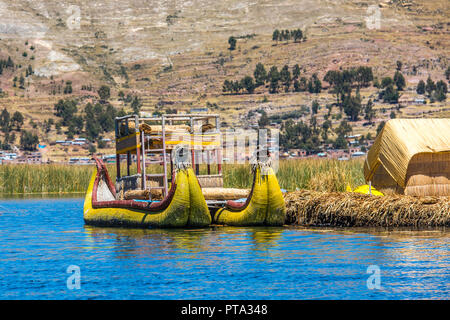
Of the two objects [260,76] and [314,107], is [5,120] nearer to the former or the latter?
[260,76]

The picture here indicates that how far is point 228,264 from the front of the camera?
18438mm

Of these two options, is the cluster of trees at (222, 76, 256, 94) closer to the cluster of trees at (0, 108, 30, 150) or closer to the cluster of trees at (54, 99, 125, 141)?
the cluster of trees at (54, 99, 125, 141)

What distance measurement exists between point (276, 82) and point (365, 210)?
151 meters

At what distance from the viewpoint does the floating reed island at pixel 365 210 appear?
25.0 m

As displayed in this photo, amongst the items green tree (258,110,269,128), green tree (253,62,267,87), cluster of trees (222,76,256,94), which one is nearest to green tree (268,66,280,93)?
green tree (253,62,267,87)

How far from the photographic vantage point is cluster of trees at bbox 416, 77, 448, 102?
16288cm

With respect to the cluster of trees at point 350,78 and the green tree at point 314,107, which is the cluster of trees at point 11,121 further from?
the cluster of trees at point 350,78

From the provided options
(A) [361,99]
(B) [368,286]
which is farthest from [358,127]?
(B) [368,286]

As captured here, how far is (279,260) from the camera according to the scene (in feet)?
62.3

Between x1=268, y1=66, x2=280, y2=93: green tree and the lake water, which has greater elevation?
x1=268, y1=66, x2=280, y2=93: green tree

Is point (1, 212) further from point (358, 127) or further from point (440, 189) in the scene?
point (358, 127)

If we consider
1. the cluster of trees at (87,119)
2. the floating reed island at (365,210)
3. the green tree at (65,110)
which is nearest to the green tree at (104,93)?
the cluster of trees at (87,119)

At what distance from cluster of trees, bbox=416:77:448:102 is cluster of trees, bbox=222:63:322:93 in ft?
67.4

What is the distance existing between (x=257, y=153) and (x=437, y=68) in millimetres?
169881
